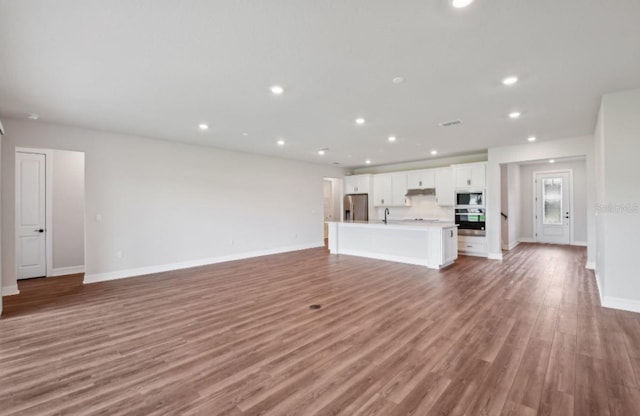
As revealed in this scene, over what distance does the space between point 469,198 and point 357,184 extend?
3741mm

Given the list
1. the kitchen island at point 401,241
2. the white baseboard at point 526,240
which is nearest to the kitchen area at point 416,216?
the kitchen island at point 401,241

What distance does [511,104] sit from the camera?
3.92 metres

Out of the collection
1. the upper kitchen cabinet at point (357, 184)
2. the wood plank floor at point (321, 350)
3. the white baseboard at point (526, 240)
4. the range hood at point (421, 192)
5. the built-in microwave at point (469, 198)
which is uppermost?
the upper kitchen cabinet at point (357, 184)

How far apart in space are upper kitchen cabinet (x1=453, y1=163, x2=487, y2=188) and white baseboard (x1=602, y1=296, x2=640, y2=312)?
3.94 m

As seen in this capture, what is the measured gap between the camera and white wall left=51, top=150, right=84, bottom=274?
19.3 ft

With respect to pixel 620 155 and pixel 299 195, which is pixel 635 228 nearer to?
pixel 620 155

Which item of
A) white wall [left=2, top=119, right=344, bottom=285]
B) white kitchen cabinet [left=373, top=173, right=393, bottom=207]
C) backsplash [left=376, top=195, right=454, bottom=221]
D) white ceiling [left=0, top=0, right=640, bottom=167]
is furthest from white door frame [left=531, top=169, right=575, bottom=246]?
white wall [left=2, top=119, right=344, bottom=285]

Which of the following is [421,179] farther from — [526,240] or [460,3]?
[460,3]

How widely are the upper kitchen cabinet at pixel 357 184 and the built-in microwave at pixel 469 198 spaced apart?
9.72 feet

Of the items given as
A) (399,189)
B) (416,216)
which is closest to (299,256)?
(399,189)

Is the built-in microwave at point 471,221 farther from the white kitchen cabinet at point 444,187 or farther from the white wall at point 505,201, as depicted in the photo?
the white wall at point 505,201

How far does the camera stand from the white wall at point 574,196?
28.0ft

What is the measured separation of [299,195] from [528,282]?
19.9 ft

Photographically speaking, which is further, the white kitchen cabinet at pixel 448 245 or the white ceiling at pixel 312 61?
the white kitchen cabinet at pixel 448 245
